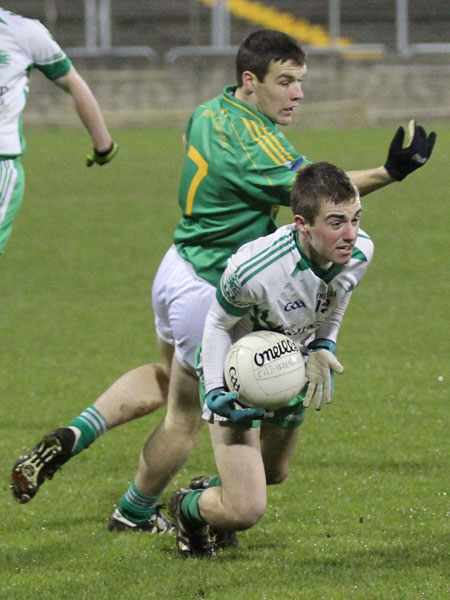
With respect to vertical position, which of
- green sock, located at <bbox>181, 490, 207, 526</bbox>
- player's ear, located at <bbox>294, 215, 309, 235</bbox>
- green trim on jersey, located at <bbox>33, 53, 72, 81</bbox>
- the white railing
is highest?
green trim on jersey, located at <bbox>33, 53, 72, 81</bbox>

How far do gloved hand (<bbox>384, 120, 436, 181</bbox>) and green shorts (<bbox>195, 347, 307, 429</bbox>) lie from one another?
935 mm

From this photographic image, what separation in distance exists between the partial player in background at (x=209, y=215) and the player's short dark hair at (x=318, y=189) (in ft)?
1.12

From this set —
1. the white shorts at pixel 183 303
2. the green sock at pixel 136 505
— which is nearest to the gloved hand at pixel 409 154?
the white shorts at pixel 183 303

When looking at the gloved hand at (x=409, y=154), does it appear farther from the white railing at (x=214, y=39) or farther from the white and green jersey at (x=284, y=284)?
the white railing at (x=214, y=39)

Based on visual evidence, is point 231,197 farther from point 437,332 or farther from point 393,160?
point 437,332

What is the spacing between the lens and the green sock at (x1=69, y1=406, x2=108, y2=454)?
207 inches

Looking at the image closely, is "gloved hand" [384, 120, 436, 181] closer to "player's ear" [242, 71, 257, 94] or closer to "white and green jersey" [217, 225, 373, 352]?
"white and green jersey" [217, 225, 373, 352]

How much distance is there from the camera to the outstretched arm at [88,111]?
6.39 meters

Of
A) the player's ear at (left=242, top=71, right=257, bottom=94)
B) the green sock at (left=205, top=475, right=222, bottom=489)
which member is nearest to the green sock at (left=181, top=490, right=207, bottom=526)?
the green sock at (left=205, top=475, right=222, bottom=489)

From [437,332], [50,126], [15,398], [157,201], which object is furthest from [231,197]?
[50,126]

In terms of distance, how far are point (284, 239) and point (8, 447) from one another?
2763 millimetres

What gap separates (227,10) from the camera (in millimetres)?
32719

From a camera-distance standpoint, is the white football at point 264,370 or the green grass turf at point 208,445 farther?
the green grass turf at point 208,445

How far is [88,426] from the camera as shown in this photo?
5.30 meters
